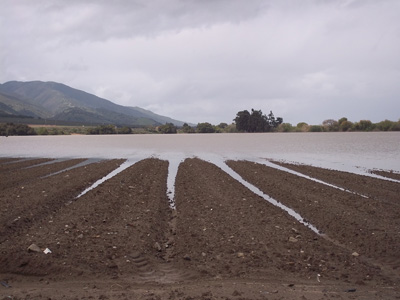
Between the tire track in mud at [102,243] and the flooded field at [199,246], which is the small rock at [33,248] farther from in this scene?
the tire track in mud at [102,243]

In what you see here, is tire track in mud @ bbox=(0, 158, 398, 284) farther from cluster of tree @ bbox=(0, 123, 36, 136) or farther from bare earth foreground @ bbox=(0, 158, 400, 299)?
cluster of tree @ bbox=(0, 123, 36, 136)

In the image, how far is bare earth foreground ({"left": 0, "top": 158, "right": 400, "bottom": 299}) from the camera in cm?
679

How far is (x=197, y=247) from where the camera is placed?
8828 mm

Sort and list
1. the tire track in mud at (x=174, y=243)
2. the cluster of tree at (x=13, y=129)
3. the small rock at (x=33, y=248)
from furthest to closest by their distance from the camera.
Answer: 1. the cluster of tree at (x=13, y=129)
2. the small rock at (x=33, y=248)
3. the tire track in mud at (x=174, y=243)

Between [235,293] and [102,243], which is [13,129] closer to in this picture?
[102,243]

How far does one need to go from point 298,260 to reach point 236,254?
1.32 metres

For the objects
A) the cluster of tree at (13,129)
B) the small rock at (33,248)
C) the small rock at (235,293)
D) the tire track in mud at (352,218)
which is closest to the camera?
the small rock at (235,293)

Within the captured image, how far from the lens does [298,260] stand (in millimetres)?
7977

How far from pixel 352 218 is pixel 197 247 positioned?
5.39 meters

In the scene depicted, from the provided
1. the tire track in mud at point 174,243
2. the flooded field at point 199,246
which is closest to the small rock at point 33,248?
the flooded field at point 199,246

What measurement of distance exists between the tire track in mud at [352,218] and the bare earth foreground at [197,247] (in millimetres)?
32

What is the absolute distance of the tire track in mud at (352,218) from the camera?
28.1 ft

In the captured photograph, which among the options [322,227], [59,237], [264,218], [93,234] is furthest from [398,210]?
[59,237]

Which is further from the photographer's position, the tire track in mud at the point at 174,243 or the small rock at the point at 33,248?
the small rock at the point at 33,248
